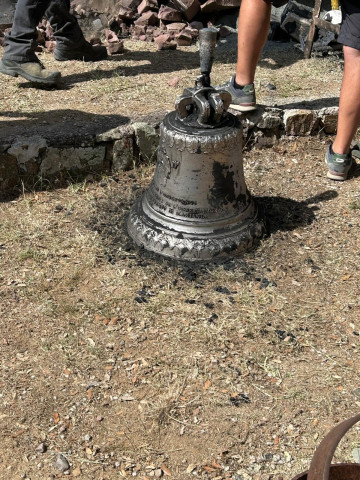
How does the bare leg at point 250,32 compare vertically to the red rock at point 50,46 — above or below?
above

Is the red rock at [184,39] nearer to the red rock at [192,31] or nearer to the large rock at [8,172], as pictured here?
the red rock at [192,31]

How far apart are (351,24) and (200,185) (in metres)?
1.58

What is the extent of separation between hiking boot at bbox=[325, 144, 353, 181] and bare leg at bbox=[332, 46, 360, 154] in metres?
0.04

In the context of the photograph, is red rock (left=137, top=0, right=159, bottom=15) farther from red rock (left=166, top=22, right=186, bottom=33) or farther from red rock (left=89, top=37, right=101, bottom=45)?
red rock (left=89, top=37, right=101, bottom=45)

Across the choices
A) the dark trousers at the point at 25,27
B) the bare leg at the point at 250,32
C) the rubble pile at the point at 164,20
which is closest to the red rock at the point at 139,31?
the rubble pile at the point at 164,20

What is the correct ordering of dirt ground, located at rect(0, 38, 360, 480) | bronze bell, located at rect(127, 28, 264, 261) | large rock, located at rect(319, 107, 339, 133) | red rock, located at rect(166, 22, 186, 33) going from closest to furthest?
dirt ground, located at rect(0, 38, 360, 480)
bronze bell, located at rect(127, 28, 264, 261)
large rock, located at rect(319, 107, 339, 133)
red rock, located at rect(166, 22, 186, 33)

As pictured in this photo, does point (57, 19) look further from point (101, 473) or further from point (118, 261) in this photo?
point (101, 473)

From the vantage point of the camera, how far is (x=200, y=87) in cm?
362

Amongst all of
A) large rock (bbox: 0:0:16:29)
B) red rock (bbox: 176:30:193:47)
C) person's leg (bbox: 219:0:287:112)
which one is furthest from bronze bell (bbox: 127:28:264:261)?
large rock (bbox: 0:0:16:29)

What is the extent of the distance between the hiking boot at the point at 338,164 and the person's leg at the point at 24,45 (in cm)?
254

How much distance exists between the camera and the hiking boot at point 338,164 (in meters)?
4.59

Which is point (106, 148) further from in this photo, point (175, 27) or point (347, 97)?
point (175, 27)

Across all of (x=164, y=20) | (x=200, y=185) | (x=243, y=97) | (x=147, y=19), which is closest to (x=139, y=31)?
(x=147, y=19)

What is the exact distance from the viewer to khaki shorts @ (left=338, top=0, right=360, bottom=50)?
4.09m
